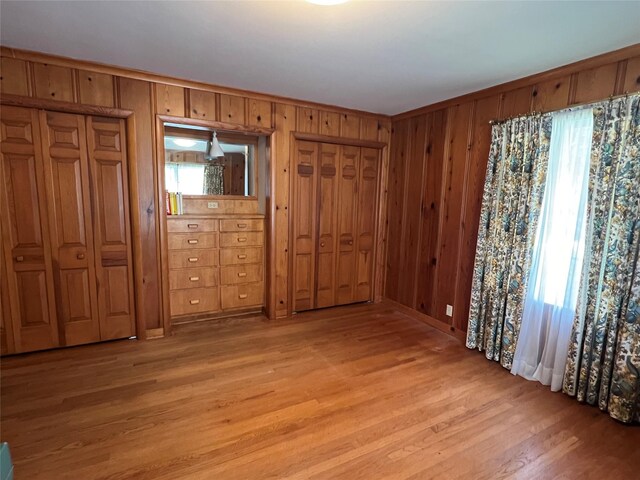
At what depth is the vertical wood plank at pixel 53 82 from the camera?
8.41ft

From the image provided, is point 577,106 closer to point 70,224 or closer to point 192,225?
point 192,225

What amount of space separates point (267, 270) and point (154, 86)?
2.13 meters

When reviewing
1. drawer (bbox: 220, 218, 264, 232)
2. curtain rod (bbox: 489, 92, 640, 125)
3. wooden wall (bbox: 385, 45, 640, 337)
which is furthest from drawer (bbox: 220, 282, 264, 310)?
curtain rod (bbox: 489, 92, 640, 125)

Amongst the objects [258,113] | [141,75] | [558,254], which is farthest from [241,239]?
[558,254]

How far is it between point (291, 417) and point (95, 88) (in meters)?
2.99

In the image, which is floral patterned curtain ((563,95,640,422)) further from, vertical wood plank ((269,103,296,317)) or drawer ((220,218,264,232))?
drawer ((220,218,264,232))

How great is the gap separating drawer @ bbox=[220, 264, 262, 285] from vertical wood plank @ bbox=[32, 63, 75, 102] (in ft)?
6.72

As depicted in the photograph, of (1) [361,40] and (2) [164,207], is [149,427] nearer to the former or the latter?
(2) [164,207]

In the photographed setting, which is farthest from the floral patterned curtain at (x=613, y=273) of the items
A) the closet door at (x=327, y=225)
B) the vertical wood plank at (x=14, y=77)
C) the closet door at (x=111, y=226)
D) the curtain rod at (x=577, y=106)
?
the vertical wood plank at (x=14, y=77)

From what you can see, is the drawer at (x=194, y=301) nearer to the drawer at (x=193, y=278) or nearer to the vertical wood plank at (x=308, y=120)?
the drawer at (x=193, y=278)

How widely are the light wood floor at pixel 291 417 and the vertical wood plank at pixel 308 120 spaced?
2.32m

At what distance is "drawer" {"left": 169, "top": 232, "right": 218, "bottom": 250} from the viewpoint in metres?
3.38

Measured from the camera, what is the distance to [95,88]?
273 cm

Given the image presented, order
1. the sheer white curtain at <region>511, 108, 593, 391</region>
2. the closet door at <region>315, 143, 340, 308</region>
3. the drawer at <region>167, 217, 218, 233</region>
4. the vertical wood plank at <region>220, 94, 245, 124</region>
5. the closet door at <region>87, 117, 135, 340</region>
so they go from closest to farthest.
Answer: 1. the sheer white curtain at <region>511, 108, 593, 391</region>
2. the closet door at <region>87, 117, 135, 340</region>
3. the vertical wood plank at <region>220, 94, 245, 124</region>
4. the drawer at <region>167, 217, 218, 233</region>
5. the closet door at <region>315, 143, 340, 308</region>
